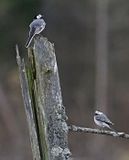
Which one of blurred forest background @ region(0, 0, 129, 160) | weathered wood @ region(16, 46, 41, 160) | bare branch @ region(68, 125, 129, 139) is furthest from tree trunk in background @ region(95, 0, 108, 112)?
weathered wood @ region(16, 46, 41, 160)

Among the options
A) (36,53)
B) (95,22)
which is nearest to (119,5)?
(95,22)

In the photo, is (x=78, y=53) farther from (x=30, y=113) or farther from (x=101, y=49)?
(x=30, y=113)

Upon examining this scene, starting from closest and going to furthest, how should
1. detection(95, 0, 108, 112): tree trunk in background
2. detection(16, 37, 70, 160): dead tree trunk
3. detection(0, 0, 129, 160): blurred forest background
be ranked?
detection(16, 37, 70, 160): dead tree trunk, detection(0, 0, 129, 160): blurred forest background, detection(95, 0, 108, 112): tree trunk in background

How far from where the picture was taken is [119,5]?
2914cm

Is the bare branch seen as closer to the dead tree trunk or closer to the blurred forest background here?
Answer: the dead tree trunk

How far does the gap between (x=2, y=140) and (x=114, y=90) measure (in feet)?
17.7

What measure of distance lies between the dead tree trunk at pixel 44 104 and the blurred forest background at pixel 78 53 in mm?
18263

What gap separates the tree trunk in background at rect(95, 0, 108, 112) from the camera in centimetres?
2697

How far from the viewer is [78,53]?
1233 inches

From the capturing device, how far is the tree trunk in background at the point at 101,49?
88.5 feet

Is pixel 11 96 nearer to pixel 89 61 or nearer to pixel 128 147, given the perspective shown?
pixel 89 61

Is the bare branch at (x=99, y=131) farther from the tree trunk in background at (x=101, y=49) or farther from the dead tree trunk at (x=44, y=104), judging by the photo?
the tree trunk in background at (x=101, y=49)

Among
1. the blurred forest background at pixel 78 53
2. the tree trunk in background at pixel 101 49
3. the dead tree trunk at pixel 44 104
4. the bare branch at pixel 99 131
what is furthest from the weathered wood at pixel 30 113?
the tree trunk in background at pixel 101 49

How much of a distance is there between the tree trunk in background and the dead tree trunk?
2076cm
